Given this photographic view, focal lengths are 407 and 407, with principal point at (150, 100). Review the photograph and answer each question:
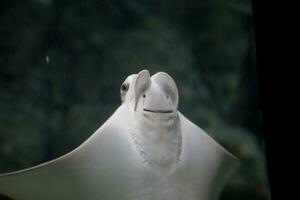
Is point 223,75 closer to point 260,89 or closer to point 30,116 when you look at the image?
point 260,89

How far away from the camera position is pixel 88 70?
1.63m

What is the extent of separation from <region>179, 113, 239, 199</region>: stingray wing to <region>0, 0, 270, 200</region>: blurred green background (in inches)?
23.6

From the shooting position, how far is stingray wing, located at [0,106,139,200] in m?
0.91


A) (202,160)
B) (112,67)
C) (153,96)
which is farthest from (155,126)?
(112,67)

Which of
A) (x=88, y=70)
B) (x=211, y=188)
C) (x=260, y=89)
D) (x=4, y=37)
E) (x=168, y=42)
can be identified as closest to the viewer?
(x=211, y=188)

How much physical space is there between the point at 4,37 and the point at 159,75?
768 millimetres

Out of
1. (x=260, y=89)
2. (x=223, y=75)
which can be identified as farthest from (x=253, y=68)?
(x=260, y=89)

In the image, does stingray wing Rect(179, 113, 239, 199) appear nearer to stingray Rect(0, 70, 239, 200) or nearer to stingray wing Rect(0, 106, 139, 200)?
stingray Rect(0, 70, 239, 200)

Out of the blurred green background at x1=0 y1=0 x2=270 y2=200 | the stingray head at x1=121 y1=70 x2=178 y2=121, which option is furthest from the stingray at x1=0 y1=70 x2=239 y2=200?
the blurred green background at x1=0 y1=0 x2=270 y2=200

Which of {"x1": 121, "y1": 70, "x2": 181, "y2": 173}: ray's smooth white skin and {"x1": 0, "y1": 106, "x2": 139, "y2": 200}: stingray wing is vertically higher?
{"x1": 121, "y1": 70, "x2": 181, "y2": 173}: ray's smooth white skin

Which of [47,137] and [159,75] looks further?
[47,137]


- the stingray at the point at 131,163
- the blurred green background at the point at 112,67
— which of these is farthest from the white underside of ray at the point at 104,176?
the blurred green background at the point at 112,67

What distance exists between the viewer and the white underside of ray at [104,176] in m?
0.91

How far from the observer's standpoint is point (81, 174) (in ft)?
3.05
